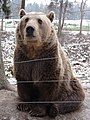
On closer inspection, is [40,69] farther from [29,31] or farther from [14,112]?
[14,112]

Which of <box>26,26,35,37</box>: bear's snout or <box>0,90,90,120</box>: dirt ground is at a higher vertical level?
<box>26,26,35,37</box>: bear's snout

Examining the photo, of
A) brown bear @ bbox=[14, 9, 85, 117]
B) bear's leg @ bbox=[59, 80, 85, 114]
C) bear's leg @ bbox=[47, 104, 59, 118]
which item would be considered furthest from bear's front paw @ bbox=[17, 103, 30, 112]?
bear's leg @ bbox=[59, 80, 85, 114]

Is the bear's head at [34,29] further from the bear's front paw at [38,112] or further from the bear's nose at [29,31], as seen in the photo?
the bear's front paw at [38,112]

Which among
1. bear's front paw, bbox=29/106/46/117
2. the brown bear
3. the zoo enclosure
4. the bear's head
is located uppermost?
the bear's head

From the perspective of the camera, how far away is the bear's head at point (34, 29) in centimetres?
321

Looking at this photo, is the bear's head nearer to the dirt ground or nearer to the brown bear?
the brown bear

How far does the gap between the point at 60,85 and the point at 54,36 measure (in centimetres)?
61

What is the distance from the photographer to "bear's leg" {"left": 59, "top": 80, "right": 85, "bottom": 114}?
3.95 metres

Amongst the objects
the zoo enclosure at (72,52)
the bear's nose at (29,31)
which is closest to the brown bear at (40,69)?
the bear's nose at (29,31)

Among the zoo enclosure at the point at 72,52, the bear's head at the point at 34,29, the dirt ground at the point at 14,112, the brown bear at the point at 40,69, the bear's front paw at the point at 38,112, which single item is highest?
the bear's head at the point at 34,29

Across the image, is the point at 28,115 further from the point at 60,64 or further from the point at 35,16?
the point at 35,16

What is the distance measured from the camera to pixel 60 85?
3.84 meters

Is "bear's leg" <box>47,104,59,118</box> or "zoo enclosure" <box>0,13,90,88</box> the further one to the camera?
"zoo enclosure" <box>0,13,90,88</box>

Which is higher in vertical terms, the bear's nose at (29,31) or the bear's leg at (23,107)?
the bear's nose at (29,31)
